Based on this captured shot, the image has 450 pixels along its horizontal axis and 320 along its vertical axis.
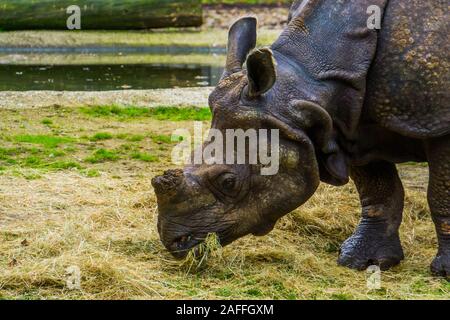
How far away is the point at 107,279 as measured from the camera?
5.81 metres

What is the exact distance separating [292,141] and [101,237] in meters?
1.87

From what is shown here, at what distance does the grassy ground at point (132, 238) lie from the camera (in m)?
5.83

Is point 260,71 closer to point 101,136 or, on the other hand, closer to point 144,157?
point 144,157

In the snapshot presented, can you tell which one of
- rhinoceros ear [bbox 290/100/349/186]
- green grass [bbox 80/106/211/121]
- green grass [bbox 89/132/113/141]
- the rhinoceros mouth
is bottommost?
green grass [bbox 89/132/113/141]

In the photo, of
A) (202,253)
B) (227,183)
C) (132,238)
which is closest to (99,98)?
(132,238)

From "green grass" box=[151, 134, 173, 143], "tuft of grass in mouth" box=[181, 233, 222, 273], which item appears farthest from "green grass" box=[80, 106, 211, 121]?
"tuft of grass in mouth" box=[181, 233, 222, 273]

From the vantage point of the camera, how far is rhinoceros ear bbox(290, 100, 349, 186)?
572cm

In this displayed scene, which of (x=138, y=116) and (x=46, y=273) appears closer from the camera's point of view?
(x=46, y=273)

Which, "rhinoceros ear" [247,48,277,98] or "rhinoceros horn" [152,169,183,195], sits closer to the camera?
"rhinoceros ear" [247,48,277,98]

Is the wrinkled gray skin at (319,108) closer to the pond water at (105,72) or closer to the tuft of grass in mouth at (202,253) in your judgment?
the tuft of grass in mouth at (202,253)

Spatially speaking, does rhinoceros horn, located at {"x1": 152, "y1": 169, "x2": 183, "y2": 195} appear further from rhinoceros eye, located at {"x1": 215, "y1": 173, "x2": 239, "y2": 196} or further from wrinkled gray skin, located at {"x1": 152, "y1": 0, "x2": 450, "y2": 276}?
rhinoceros eye, located at {"x1": 215, "y1": 173, "x2": 239, "y2": 196}

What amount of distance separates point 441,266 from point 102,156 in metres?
4.65
